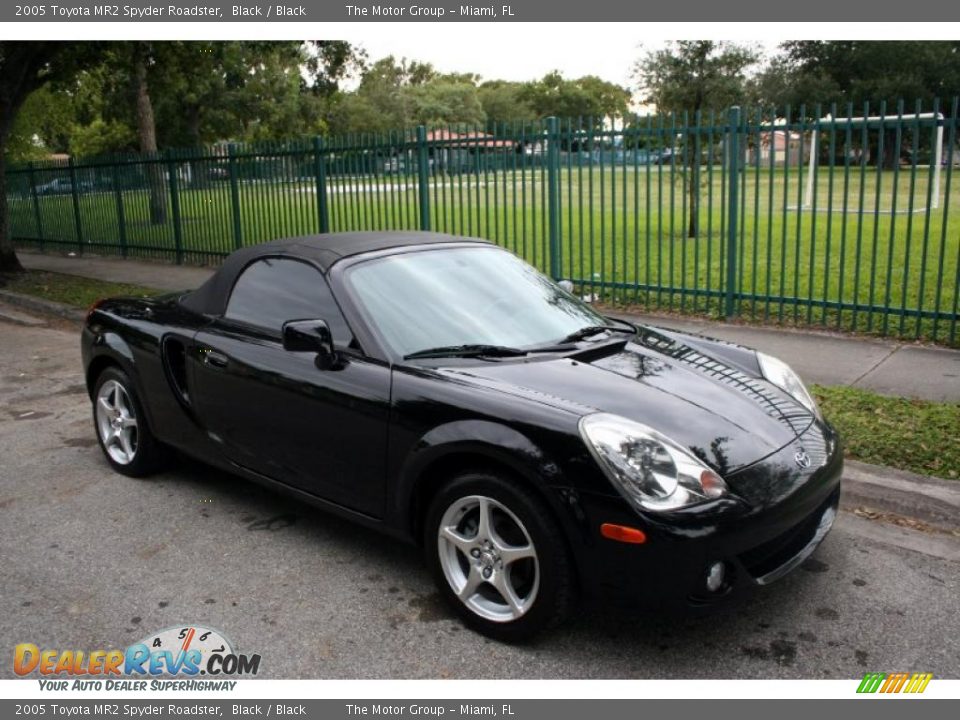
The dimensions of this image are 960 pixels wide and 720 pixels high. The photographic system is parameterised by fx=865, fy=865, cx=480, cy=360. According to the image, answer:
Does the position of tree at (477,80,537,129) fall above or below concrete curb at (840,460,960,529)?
above

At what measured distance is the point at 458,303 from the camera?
4.09 metres

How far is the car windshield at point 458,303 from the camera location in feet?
12.7

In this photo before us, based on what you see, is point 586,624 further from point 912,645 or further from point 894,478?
point 894,478

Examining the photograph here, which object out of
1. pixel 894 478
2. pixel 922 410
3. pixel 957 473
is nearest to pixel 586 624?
pixel 894 478

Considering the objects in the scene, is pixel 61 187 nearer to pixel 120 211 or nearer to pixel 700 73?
pixel 120 211

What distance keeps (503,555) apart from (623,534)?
20.2 inches

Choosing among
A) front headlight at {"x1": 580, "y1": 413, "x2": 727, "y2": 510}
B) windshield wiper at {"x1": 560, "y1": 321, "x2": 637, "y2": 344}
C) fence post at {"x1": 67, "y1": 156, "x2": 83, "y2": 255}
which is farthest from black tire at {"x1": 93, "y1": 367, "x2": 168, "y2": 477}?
fence post at {"x1": 67, "y1": 156, "x2": 83, "y2": 255}

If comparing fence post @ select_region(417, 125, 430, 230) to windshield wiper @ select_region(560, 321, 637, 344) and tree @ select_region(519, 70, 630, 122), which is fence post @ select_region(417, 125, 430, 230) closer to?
windshield wiper @ select_region(560, 321, 637, 344)

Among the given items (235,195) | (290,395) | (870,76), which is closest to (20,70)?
(235,195)

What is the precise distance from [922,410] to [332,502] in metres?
3.98

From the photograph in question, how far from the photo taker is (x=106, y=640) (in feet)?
11.0

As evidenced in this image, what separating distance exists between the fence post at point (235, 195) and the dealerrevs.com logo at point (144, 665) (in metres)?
11.4

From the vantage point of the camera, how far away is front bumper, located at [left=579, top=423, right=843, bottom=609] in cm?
291

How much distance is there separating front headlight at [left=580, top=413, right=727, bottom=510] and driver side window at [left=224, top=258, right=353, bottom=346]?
1.33m
